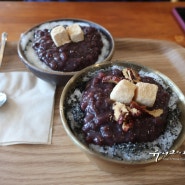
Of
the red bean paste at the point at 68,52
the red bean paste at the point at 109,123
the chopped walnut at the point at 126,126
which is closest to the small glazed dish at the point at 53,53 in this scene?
the red bean paste at the point at 68,52

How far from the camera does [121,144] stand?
0.83 metres

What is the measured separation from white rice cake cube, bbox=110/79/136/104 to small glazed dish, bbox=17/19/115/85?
0.97ft

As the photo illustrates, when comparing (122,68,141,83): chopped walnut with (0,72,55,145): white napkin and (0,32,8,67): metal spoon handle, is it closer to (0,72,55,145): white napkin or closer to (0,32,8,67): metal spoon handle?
(0,72,55,145): white napkin

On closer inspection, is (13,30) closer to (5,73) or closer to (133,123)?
(5,73)

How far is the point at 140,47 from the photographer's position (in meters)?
1.47

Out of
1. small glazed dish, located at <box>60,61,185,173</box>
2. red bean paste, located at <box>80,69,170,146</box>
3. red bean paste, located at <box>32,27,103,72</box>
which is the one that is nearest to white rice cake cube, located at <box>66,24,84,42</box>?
red bean paste, located at <box>32,27,103,72</box>

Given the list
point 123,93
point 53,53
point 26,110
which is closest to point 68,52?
point 53,53

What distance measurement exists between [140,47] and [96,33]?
0.30 meters

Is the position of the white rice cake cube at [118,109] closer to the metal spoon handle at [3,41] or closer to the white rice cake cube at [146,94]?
the white rice cake cube at [146,94]

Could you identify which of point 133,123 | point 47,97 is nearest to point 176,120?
point 133,123

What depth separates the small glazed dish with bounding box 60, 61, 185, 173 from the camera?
80 cm

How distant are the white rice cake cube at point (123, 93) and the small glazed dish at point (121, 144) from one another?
5.1 inches

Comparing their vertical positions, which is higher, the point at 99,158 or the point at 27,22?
the point at 99,158

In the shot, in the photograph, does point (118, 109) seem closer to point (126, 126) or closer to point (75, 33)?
point (126, 126)
